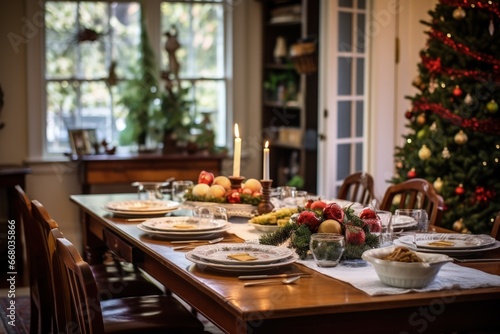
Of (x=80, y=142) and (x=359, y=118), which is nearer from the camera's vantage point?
(x=359, y=118)

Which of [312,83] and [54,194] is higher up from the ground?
[312,83]

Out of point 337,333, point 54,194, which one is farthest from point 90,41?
point 337,333

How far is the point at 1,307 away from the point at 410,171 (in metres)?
2.50

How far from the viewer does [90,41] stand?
268 inches

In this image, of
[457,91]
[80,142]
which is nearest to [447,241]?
[457,91]

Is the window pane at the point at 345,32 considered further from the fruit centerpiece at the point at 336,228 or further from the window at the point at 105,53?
the fruit centerpiece at the point at 336,228

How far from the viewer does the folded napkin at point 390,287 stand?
2.12 metres

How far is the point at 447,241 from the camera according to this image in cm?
267

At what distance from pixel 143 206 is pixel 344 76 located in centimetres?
263

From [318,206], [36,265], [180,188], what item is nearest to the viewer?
[318,206]

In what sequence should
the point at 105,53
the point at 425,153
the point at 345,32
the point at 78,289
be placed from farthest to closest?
the point at 105,53
the point at 345,32
the point at 425,153
the point at 78,289

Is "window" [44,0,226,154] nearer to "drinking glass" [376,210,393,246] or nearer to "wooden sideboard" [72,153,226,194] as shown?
"wooden sideboard" [72,153,226,194]

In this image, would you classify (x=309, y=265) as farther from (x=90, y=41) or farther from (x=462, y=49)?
(x=90, y=41)

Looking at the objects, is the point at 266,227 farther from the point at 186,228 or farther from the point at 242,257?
the point at 242,257
